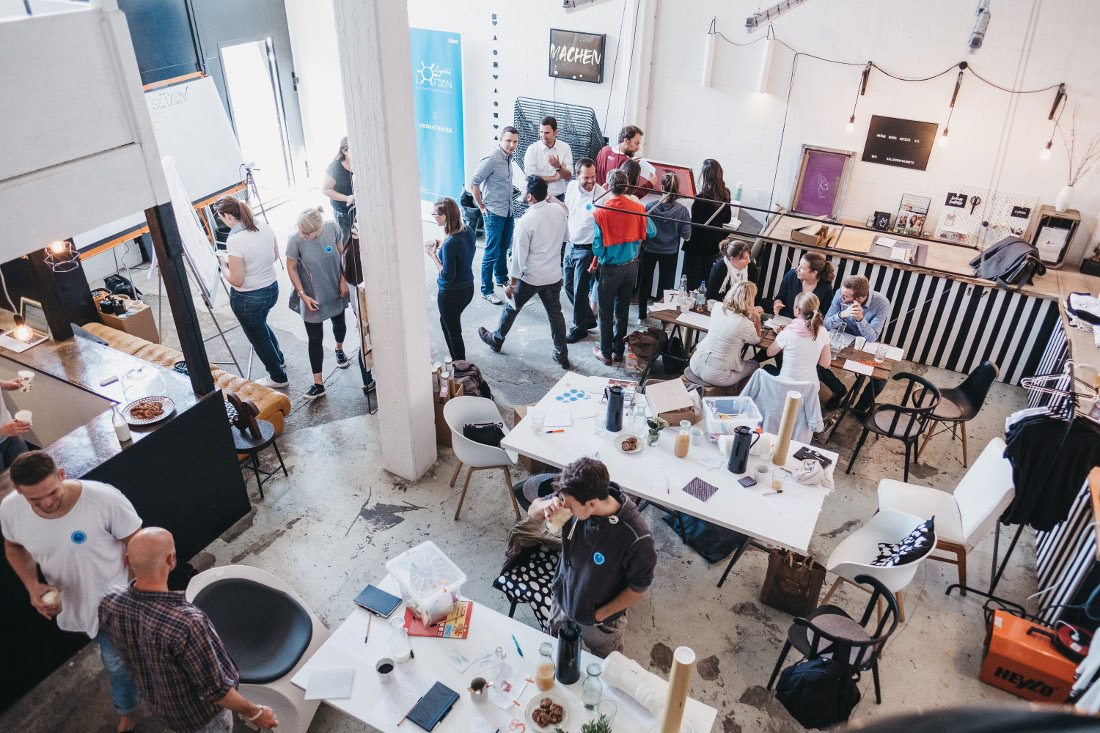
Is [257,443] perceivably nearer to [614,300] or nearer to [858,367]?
[614,300]

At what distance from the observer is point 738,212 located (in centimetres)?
811

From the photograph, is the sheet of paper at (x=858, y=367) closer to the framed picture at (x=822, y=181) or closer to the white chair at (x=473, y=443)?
the framed picture at (x=822, y=181)

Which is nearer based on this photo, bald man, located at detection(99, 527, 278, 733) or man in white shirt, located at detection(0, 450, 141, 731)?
bald man, located at detection(99, 527, 278, 733)

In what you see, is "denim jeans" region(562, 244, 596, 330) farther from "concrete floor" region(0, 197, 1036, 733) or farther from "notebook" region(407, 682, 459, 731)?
"notebook" region(407, 682, 459, 731)

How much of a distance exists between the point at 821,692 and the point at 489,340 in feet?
15.3

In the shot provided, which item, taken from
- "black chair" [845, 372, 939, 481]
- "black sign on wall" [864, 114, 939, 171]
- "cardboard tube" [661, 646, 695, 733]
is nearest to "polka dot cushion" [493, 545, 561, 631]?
"cardboard tube" [661, 646, 695, 733]

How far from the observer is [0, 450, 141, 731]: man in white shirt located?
328cm

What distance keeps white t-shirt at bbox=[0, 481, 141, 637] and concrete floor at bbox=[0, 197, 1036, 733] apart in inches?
35.1

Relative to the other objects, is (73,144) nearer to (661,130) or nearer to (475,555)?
(475,555)

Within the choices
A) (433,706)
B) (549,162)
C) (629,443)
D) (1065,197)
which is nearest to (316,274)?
(629,443)

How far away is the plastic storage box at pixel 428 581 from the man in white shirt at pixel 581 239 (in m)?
3.96

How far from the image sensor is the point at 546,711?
3125 millimetres

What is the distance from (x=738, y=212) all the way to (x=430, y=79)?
441 cm

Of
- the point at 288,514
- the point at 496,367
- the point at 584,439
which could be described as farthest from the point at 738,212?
the point at 288,514
